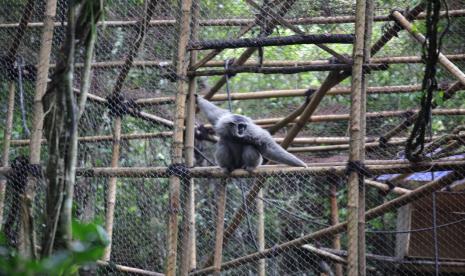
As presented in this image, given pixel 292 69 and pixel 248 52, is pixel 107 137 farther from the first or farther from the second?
pixel 292 69

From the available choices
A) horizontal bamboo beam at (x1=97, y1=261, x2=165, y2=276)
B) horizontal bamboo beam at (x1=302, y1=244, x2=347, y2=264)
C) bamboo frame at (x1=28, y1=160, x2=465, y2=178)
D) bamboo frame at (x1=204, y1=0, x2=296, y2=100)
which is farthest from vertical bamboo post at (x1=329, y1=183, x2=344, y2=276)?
bamboo frame at (x1=28, y1=160, x2=465, y2=178)

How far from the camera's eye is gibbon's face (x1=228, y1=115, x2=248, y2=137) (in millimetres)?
6383

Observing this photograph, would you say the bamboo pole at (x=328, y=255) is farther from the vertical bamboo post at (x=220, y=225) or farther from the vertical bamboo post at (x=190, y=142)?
the vertical bamboo post at (x=190, y=142)

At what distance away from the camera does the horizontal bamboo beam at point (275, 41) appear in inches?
189

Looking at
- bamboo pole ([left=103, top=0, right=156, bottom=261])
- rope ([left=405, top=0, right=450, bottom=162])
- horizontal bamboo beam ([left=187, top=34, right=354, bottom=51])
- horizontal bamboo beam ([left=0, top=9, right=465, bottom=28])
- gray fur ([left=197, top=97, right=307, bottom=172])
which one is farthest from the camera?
gray fur ([left=197, top=97, right=307, bottom=172])

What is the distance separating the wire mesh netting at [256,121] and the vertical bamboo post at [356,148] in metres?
0.10

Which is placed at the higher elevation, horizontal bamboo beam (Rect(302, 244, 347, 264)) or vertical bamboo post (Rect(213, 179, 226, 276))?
vertical bamboo post (Rect(213, 179, 226, 276))

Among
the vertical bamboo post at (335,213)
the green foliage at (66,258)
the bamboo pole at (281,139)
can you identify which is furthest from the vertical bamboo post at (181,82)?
the green foliage at (66,258)

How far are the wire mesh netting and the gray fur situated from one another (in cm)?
25

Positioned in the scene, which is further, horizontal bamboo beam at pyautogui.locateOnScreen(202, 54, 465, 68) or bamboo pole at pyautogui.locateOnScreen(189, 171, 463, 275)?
horizontal bamboo beam at pyautogui.locateOnScreen(202, 54, 465, 68)

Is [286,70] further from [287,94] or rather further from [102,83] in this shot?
[102,83]

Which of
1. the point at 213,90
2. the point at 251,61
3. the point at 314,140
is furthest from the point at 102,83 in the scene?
the point at 314,140

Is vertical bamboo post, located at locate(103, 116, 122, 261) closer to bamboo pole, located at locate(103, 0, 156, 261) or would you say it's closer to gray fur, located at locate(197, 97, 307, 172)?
bamboo pole, located at locate(103, 0, 156, 261)

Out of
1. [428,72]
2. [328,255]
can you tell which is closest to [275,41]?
[428,72]
